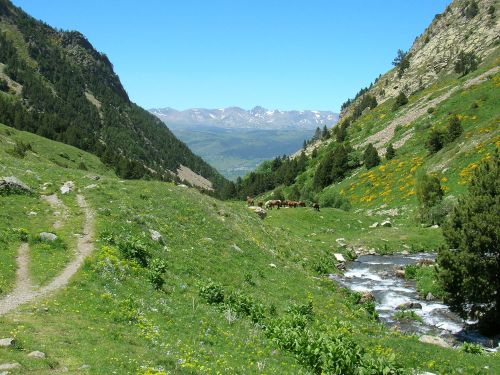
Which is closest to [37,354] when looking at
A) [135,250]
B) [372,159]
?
[135,250]

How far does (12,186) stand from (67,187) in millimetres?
5910

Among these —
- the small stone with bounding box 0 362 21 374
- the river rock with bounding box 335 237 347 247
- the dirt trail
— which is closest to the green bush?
the river rock with bounding box 335 237 347 247

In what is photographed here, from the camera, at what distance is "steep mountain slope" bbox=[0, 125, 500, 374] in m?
15.6

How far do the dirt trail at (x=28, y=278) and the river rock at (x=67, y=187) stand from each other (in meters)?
9.30

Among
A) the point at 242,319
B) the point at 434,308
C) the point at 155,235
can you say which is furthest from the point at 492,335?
the point at 155,235

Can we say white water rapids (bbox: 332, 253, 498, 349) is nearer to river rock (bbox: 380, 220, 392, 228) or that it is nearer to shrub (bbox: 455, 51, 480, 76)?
river rock (bbox: 380, 220, 392, 228)

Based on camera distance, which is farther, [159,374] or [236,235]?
[236,235]

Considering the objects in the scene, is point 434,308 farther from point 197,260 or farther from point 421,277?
point 197,260

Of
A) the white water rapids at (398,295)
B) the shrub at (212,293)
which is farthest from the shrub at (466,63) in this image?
the shrub at (212,293)

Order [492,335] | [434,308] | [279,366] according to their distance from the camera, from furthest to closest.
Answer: [434,308] < [492,335] < [279,366]

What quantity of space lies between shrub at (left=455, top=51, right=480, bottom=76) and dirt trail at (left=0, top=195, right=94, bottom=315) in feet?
429

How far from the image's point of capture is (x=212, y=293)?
25141 millimetres

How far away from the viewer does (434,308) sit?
34656mm

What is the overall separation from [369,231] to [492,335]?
3588 centimetres
